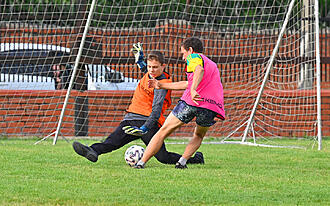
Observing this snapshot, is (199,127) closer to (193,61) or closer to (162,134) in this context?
(162,134)

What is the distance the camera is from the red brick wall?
45.2 ft

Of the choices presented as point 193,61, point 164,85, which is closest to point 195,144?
point 164,85

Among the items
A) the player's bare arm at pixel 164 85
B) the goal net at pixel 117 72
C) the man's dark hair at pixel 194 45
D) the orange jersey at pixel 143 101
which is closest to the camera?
the player's bare arm at pixel 164 85

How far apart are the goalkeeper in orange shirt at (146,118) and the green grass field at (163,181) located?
0.63 ft

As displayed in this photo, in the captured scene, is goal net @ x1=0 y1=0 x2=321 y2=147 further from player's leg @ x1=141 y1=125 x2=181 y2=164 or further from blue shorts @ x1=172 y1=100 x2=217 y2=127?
blue shorts @ x1=172 y1=100 x2=217 y2=127

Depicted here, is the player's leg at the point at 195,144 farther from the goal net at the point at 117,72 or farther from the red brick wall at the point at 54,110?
the red brick wall at the point at 54,110

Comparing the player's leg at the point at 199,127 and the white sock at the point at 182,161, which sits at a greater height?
the player's leg at the point at 199,127

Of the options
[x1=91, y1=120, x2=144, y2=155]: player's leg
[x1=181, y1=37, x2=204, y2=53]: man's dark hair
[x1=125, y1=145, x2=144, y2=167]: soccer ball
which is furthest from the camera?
[x1=91, y1=120, x2=144, y2=155]: player's leg

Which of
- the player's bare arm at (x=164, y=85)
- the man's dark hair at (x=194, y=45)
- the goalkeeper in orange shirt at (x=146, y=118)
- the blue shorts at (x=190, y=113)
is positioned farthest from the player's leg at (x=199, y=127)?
A: the man's dark hair at (x=194, y=45)

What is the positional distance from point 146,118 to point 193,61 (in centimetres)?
114

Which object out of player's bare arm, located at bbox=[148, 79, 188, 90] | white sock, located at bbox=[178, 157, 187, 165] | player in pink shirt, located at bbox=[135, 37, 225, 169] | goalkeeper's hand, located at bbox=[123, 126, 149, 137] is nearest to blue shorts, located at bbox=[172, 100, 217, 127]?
player in pink shirt, located at bbox=[135, 37, 225, 169]

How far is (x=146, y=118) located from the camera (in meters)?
8.12

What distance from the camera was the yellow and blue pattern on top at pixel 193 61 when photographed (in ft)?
23.9

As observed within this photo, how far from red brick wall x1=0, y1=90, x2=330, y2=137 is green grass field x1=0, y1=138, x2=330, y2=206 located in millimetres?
4002
